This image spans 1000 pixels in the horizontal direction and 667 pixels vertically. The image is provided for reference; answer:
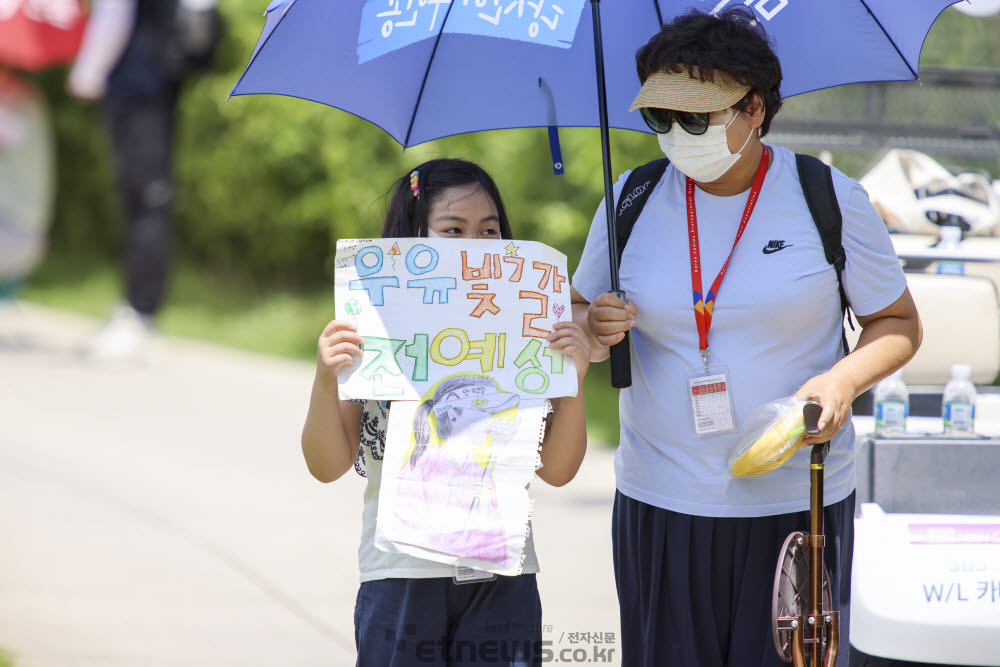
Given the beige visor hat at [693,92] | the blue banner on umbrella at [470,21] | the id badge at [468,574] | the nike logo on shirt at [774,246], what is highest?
the blue banner on umbrella at [470,21]

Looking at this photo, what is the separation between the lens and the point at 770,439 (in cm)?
222

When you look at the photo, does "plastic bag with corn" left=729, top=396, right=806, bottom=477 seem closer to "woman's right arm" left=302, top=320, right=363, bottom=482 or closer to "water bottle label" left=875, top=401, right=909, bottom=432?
"woman's right arm" left=302, top=320, right=363, bottom=482

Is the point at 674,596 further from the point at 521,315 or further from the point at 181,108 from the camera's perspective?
the point at 181,108

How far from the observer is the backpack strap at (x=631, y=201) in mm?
2516

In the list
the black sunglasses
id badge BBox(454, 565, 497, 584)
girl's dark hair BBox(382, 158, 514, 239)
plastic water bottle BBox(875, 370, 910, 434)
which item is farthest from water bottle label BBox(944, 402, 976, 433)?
id badge BBox(454, 565, 497, 584)

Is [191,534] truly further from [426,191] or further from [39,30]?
[39,30]

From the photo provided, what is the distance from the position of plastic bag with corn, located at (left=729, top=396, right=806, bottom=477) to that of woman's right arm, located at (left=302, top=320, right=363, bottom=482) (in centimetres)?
77

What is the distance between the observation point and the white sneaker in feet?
31.4

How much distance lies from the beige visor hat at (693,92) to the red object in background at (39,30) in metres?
9.09

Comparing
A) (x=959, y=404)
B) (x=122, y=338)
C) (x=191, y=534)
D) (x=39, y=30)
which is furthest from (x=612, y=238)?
(x=39, y=30)

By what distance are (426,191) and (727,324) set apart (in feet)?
2.22

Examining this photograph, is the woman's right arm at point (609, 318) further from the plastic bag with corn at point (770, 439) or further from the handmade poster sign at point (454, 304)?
the plastic bag with corn at point (770, 439)

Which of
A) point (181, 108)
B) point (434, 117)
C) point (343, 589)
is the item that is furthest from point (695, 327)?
point (181, 108)

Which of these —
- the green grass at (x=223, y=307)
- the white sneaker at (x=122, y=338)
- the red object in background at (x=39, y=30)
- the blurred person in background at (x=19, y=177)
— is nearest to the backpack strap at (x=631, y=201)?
the green grass at (x=223, y=307)
